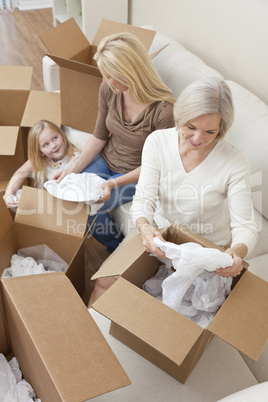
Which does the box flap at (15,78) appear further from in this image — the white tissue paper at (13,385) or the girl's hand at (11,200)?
the white tissue paper at (13,385)

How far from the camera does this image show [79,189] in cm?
158

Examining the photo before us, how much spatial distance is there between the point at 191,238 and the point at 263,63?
1.03m

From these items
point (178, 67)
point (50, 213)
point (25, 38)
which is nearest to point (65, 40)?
point (178, 67)

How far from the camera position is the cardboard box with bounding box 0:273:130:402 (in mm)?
815

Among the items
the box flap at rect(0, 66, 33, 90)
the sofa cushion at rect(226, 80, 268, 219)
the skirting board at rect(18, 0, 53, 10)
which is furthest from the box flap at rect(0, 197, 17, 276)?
the skirting board at rect(18, 0, 53, 10)

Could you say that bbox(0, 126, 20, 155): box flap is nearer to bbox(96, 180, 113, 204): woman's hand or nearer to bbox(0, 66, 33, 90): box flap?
bbox(0, 66, 33, 90): box flap

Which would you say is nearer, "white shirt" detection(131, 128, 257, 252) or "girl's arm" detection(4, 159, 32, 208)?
"white shirt" detection(131, 128, 257, 252)

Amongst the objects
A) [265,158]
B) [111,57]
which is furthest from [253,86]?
[111,57]

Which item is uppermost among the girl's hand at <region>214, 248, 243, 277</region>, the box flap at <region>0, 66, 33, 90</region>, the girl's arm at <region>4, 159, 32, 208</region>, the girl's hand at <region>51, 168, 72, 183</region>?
the box flap at <region>0, 66, 33, 90</region>

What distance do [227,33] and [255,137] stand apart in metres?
0.66

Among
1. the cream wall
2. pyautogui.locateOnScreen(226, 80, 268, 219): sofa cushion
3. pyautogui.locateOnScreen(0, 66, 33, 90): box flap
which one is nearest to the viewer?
pyautogui.locateOnScreen(226, 80, 268, 219): sofa cushion

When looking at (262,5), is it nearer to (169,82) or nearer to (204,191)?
(169,82)

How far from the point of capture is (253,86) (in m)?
1.88

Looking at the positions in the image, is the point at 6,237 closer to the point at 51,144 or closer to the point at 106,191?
the point at 106,191
